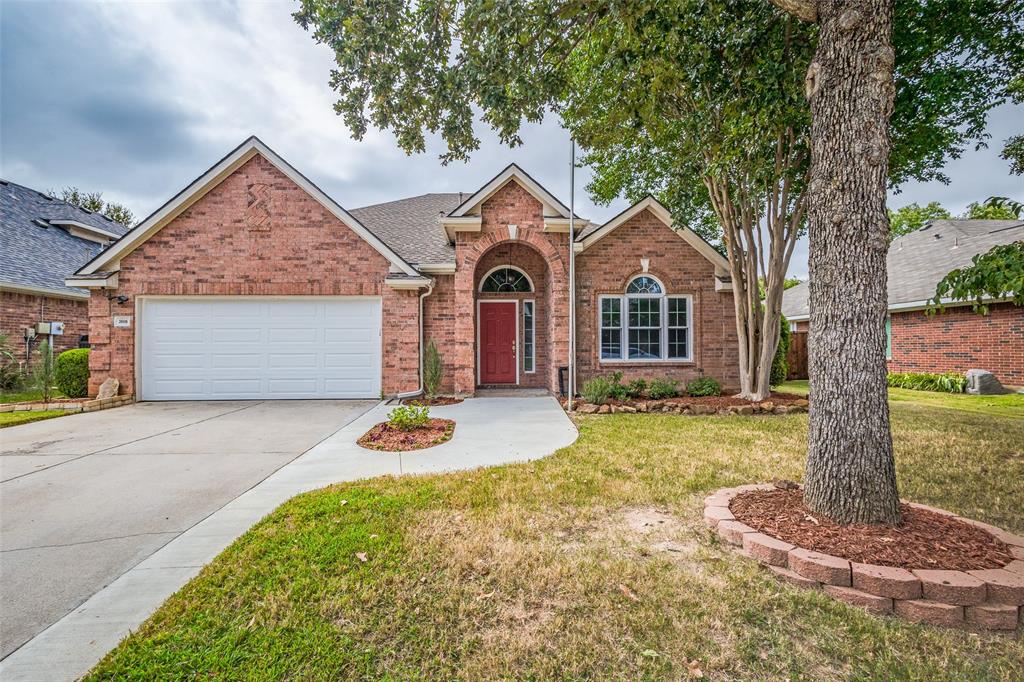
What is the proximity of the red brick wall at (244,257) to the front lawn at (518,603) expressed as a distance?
24.2 feet

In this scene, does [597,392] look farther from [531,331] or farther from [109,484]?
[109,484]

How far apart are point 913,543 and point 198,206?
1358 cm

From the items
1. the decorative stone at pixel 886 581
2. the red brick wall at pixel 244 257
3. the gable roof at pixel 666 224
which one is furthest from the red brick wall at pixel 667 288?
the decorative stone at pixel 886 581

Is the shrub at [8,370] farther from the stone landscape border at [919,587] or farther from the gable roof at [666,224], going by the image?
the stone landscape border at [919,587]

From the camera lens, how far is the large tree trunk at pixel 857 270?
331 cm

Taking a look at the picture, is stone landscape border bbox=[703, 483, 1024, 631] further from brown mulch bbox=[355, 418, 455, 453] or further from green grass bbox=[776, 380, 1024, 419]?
green grass bbox=[776, 380, 1024, 419]

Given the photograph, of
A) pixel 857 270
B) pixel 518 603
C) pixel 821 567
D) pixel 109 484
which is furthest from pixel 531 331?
pixel 518 603

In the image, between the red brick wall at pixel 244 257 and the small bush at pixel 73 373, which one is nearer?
the red brick wall at pixel 244 257

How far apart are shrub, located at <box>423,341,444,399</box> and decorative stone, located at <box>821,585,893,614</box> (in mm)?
8587

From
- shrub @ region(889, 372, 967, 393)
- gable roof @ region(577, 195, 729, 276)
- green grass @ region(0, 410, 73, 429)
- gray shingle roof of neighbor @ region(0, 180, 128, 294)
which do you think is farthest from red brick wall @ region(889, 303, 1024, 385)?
gray shingle roof of neighbor @ region(0, 180, 128, 294)

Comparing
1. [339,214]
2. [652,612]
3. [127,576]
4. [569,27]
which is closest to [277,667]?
[127,576]

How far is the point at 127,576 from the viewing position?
9.87 feet

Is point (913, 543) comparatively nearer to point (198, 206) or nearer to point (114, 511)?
point (114, 511)

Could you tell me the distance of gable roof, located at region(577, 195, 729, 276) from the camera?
1163 cm
